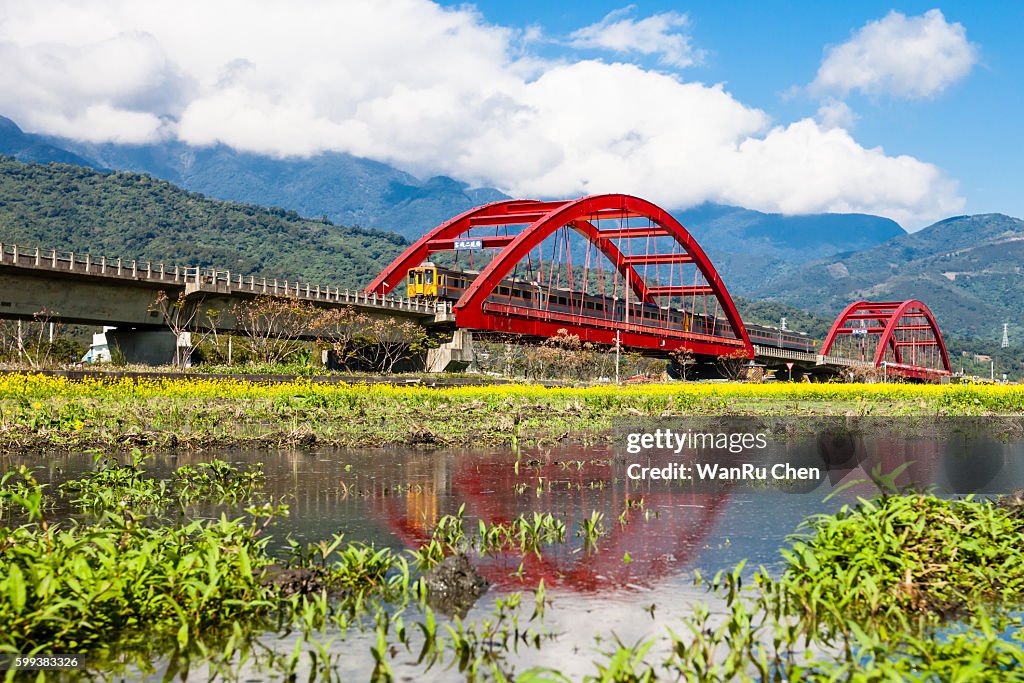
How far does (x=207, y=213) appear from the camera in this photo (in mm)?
180125

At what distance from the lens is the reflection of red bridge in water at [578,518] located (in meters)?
7.97

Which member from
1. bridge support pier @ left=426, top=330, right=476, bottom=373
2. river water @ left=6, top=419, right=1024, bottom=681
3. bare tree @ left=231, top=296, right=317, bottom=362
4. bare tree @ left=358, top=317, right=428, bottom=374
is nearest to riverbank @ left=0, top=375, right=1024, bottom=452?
river water @ left=6, top=419, right=1024, bottom=681

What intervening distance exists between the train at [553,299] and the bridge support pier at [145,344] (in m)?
16.9

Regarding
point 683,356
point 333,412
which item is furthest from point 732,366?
point 333,412

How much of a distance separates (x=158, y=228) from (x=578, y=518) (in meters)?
166

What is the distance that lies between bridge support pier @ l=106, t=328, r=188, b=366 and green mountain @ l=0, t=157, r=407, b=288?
8918 centimetres

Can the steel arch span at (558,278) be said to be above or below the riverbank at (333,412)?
above

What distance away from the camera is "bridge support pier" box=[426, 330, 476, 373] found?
210 feet

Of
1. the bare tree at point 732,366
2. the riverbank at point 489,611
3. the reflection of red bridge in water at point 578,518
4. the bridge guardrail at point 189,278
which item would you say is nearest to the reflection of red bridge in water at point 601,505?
the reflection of red bridge in water at point 578,518
